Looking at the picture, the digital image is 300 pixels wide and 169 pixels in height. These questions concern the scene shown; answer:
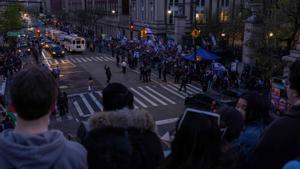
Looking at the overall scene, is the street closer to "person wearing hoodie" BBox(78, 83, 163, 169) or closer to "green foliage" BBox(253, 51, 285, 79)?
"green foliage" BBox(253, 51, 285, 79)

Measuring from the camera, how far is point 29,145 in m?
2.53

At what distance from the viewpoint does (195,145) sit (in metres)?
3.13

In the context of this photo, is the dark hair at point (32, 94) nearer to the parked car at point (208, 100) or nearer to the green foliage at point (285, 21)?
the parked car at point (208, 100)

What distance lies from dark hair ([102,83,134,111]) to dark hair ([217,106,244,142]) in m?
1.03

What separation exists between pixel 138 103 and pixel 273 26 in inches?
408

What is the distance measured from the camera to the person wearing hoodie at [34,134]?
2512 mm

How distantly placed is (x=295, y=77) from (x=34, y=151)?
2308 mm

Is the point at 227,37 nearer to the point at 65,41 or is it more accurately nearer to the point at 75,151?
the point at 65,41

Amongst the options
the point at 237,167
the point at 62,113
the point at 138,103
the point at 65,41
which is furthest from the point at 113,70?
the point at 237,167

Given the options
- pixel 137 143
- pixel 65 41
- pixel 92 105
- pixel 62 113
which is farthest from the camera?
pixel 65 41

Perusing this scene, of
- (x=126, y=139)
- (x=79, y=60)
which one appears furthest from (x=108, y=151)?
(x=79, y=60)

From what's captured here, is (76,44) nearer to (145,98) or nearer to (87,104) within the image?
(145,98)

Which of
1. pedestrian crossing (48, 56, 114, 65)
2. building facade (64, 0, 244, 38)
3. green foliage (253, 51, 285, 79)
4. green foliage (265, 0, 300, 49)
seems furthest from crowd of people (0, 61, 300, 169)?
pedestrian crossing (48, 56, 114, 65)

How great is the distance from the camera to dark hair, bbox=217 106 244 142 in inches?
155
